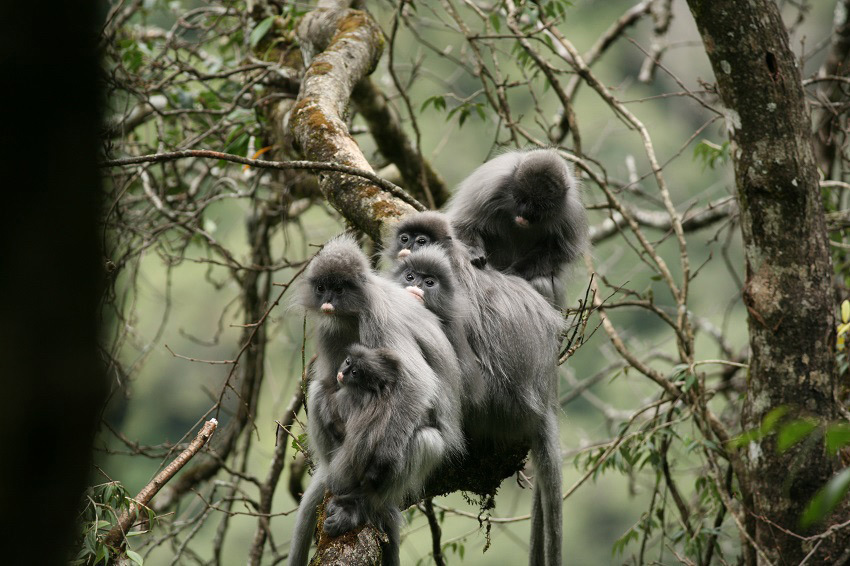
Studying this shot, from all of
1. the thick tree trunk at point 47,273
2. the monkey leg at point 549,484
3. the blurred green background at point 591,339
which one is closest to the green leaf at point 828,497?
the thick tree trunk at point 47,273

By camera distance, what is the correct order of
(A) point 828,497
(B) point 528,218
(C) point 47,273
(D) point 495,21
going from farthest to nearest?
(D) point 495,21 → (B) point 528,218 → (A) point 828,497 → (C) point 47,273

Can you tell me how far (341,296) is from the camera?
116 inches

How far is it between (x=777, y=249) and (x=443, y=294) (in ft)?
4.70

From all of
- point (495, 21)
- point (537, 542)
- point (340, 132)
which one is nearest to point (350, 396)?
point (537, 542)

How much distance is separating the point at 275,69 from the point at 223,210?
7.85 m

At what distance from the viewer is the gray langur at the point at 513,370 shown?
133 inches

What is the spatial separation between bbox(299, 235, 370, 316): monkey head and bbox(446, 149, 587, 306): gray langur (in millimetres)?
1063

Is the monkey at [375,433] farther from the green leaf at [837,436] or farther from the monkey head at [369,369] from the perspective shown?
the green leaf at [837,436]

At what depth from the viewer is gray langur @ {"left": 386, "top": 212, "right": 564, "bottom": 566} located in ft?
11.1

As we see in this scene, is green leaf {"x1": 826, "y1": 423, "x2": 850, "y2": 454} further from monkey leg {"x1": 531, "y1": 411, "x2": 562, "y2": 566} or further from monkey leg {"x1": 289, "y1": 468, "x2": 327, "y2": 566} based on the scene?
monkey leg {"x1": 531, "y1": 411, "x2": 562, "y2": 566}

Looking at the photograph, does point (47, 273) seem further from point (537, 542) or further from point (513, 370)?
point (537, 542)

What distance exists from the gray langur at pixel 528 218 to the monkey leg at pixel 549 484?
727 millimetres

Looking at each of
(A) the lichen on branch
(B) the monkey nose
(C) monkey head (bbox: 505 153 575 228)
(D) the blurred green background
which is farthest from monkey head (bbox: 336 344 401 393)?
(D) the blurred green background

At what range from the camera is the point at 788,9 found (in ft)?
46.0
